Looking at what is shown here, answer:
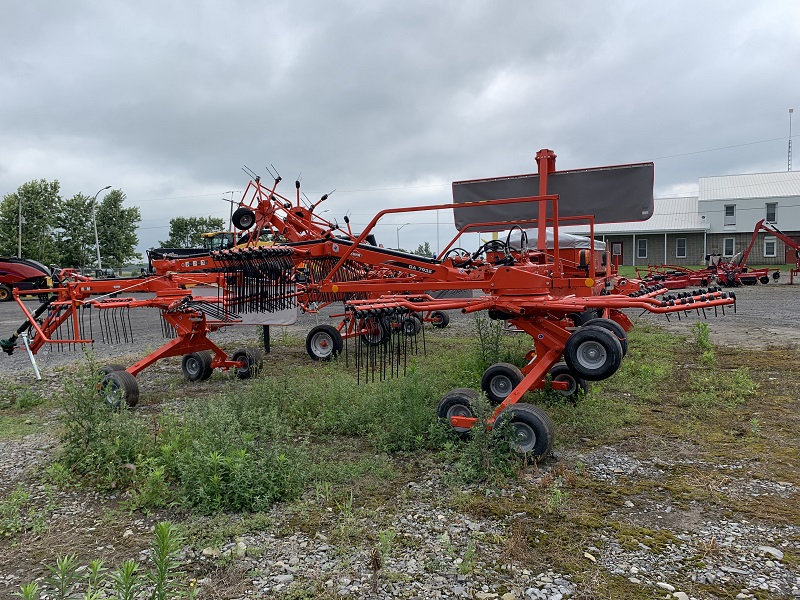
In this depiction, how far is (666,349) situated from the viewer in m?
11.2

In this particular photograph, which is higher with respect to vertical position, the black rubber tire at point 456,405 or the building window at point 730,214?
the building window at point 730,214

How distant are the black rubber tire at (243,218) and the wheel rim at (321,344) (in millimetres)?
2715

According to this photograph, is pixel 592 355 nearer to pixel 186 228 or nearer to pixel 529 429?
pixel 529 429

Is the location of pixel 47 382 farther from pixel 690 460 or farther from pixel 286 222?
pixel 690 460

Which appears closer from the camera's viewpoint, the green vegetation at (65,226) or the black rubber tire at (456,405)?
the black rubber tire at (456,405)

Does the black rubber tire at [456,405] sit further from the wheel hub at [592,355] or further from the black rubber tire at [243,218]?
the black rubber tire at [243,218]

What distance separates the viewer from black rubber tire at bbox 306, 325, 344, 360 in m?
11.6

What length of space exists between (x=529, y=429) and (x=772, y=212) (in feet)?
152

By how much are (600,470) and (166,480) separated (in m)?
3.96

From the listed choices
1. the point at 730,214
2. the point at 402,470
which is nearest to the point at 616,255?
the point at 402,470

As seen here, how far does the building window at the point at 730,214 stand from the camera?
1667 inches

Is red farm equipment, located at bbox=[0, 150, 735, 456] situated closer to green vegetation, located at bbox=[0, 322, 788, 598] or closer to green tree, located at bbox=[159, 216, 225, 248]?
green vegetation, located at bbox=[0, 322, 788, 598]

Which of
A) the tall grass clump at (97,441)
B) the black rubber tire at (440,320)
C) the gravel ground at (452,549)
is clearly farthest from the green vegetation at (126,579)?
the black rubber tire at (440,320)

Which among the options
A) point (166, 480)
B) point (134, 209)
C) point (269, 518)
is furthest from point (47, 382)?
point (134, 209)
